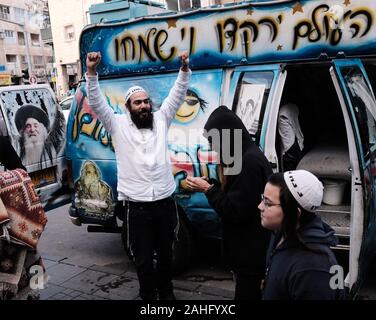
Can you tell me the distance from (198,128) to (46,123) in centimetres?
245

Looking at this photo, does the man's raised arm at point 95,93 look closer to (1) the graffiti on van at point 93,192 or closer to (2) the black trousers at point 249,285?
(1) the graffiti on van at point 93,192

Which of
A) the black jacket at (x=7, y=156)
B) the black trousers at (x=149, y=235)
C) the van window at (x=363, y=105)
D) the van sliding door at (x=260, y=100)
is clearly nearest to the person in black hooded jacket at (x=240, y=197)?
the black trousers at (x=149, y=235)

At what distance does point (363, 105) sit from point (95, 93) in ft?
7.49

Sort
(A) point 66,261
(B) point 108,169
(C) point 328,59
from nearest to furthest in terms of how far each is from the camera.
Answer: (C) point 328,59 → (B) point 108,169 → (A) point 66,261

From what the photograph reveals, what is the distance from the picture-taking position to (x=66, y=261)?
5020 millimetres

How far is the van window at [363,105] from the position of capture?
3441 mm

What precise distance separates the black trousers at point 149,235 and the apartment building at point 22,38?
44.9m

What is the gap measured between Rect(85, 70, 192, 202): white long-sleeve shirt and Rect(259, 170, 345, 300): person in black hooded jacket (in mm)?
1457

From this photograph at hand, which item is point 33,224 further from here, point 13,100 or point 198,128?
point 13,100

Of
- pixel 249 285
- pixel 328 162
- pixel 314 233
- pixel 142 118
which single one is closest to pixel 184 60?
pixel 142 118

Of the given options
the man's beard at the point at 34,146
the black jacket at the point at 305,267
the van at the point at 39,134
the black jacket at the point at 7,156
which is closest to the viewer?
the black jacket at the point at 305,267

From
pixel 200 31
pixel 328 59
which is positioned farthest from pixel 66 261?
pixel 328 59
